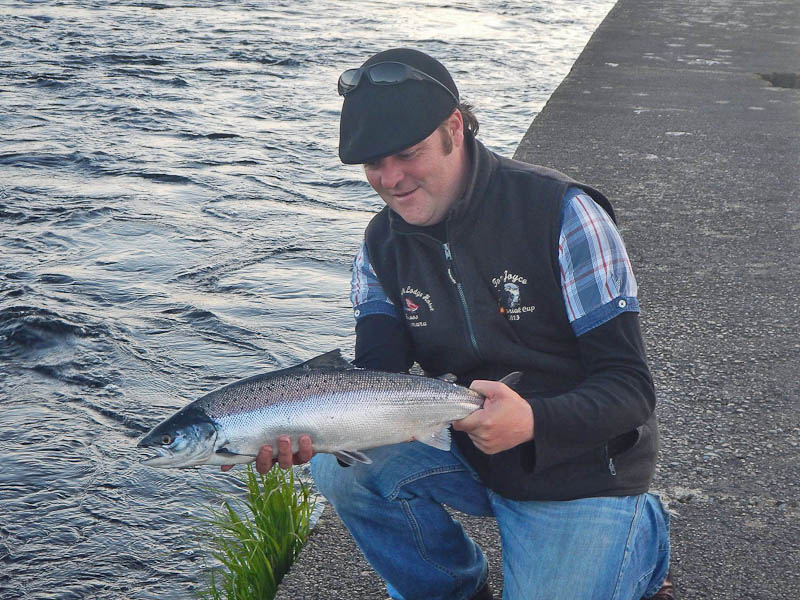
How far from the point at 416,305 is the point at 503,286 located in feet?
0.94

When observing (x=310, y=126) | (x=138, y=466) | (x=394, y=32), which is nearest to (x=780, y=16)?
(x=394, y=32)

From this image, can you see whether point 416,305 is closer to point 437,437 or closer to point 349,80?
point 437,437

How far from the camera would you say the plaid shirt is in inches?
112

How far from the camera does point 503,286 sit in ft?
9.87

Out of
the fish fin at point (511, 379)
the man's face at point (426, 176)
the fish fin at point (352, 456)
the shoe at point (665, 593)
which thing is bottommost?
the shoe at point (665, 593)

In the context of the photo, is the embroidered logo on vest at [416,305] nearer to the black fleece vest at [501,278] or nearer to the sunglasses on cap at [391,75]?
the black fleece vest at [501,278]

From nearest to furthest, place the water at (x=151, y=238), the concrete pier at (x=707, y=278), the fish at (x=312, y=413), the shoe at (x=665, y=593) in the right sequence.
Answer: the fish at (x=312, y=413) → the shoe at (x=665, y=593) → the concrete pier at (x=707, y=278) → the water at (x=151, y=238)

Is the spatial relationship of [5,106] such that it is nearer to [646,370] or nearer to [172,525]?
[172,525]

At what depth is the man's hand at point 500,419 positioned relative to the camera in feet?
9.09

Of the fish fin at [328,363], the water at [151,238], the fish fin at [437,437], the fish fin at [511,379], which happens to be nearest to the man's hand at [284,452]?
the fish fin at [328,363]

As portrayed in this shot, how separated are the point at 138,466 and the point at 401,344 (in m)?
2.54

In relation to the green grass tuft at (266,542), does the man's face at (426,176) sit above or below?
above

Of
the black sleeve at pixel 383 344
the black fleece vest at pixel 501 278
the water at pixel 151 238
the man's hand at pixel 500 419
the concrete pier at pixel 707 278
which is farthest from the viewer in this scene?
the water at pixel 151 238

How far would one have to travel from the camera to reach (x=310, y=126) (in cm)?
1179
